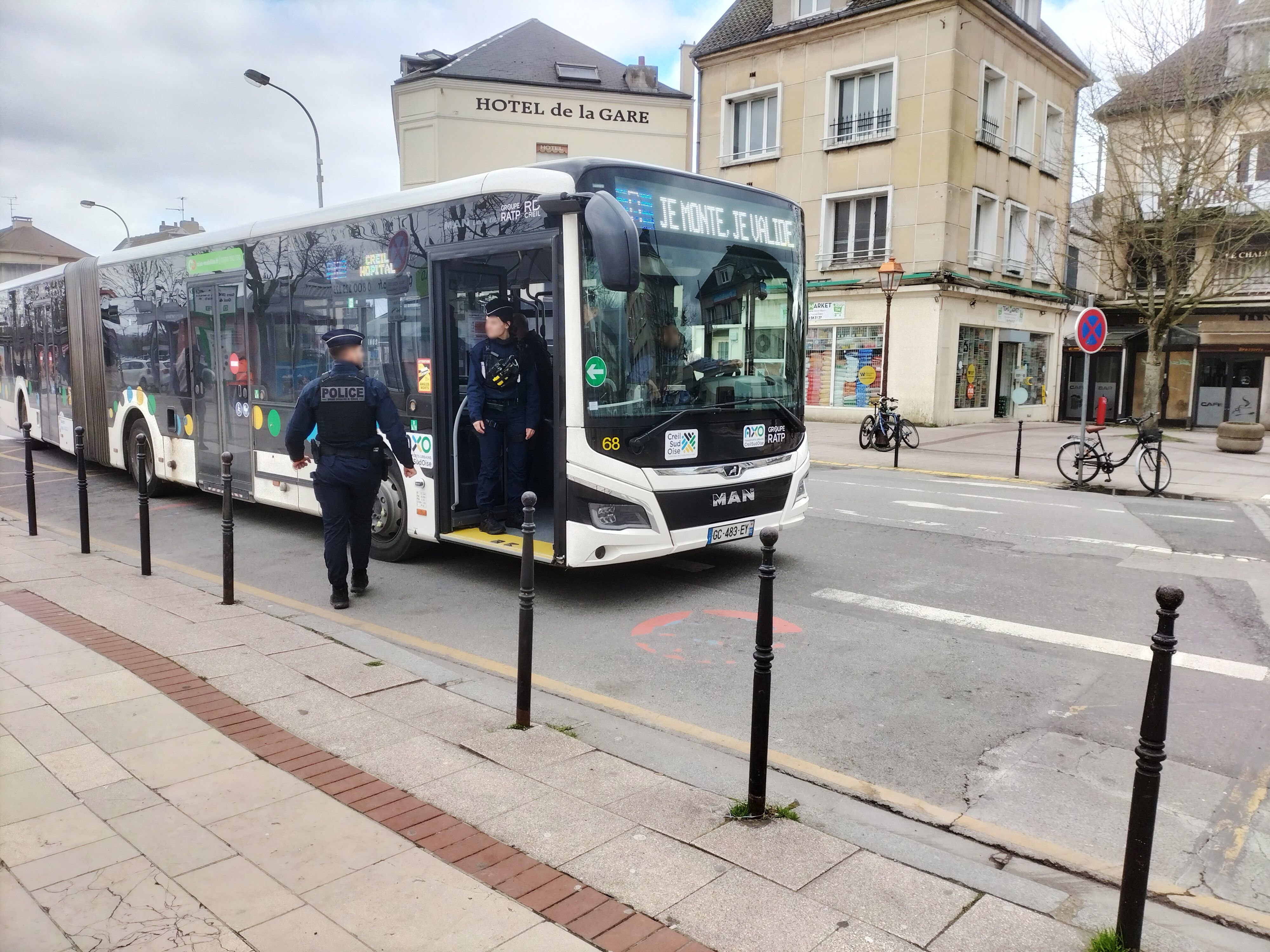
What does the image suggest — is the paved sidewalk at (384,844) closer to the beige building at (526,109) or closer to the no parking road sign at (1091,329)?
the no parking road sign at (1091,329)

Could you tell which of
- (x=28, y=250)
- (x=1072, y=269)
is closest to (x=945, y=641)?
(x=1072, y=269)

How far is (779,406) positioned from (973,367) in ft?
74.5

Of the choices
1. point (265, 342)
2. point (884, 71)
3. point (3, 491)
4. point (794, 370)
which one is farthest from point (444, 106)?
point (794, 370)

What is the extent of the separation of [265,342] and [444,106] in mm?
28452

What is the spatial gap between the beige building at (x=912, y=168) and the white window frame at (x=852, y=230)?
0.16ft

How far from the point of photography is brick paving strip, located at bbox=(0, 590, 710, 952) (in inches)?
116

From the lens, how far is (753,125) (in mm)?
30172

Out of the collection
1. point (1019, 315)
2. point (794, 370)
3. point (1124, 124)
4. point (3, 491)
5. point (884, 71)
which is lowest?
point (3, 491)

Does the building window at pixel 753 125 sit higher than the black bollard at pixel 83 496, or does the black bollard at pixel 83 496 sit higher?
the building window at pixel 753 125

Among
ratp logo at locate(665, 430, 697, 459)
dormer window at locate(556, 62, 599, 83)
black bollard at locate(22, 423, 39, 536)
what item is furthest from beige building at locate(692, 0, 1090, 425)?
black bollard at locate(22, 423, 39, 536)

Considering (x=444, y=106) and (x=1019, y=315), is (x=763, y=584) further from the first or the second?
(x=444, y=106)

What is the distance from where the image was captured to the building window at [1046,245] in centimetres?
3119

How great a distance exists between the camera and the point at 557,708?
16.6 feet

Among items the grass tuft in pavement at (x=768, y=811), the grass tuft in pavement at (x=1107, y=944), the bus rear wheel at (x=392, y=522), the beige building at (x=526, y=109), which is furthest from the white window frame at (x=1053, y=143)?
the grass tuft in pavement at (x=1107, y=944)
